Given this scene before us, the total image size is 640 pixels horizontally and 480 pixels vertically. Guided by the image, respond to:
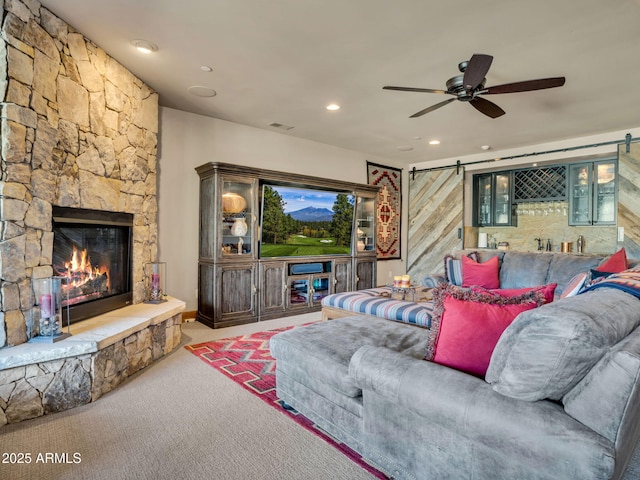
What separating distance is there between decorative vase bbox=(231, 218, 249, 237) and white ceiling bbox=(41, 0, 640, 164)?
1.34m

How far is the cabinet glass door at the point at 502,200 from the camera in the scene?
249 inches

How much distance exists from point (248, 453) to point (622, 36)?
12.2ft

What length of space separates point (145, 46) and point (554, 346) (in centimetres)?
335

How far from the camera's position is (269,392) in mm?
2545

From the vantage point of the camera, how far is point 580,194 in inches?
216

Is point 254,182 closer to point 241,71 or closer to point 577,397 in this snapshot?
point 241,71

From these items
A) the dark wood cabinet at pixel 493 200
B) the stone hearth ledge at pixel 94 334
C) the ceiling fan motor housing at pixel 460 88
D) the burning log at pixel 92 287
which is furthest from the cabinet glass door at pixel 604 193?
the burning log at pixel 92 287

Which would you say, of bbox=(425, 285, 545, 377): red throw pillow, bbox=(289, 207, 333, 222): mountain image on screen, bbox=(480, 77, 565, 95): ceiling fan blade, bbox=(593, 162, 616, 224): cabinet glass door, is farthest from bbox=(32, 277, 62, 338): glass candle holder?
bbox=(593, 162, 616, 224): cabinet glass door

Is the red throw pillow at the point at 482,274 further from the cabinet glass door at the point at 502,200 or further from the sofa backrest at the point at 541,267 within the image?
the cabinet glass door at the point at 502,200

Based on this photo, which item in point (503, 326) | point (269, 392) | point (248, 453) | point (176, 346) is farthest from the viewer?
point (176, 346)

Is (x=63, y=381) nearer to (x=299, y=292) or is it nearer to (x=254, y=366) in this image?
(x=254, y=366)

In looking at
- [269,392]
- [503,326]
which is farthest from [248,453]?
[503,326]

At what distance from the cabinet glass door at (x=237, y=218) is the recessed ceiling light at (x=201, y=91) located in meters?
0.98

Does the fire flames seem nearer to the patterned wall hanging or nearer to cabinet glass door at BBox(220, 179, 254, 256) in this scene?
cabinet glass door at BBox(220, 179, 254, 256)
